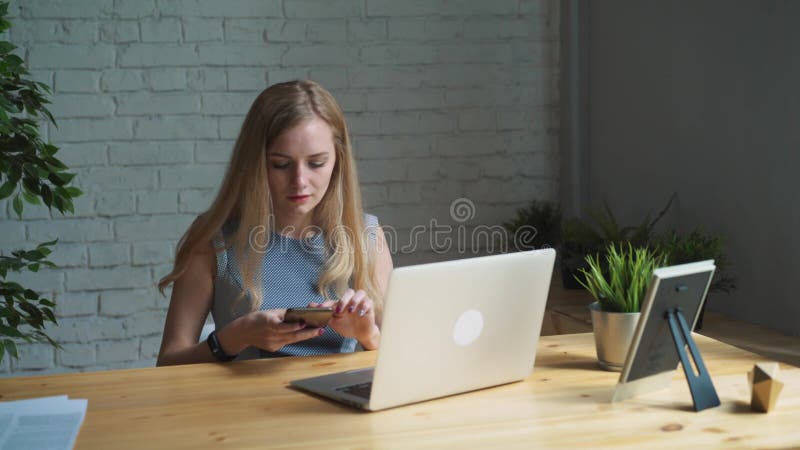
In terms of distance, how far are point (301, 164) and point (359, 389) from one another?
71 cm

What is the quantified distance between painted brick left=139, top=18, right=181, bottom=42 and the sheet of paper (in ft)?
6.46

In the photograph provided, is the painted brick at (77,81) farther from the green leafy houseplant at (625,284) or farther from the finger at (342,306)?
the green leafy houseplant at (625,284)

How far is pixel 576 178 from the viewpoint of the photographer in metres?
3.56

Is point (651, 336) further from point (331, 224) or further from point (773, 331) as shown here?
point (773, 331)

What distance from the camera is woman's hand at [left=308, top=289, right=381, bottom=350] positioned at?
1.66m

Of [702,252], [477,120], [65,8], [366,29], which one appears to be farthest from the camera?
[477,120]

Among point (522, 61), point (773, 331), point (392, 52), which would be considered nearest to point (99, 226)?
point (392, 52)

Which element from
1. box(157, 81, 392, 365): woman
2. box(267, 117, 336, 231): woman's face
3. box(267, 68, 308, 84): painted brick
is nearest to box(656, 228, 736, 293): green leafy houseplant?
box(157, 81, 392, 365): woman

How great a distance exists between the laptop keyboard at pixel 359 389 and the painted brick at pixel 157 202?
192 cm

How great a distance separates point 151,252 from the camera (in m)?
3.29

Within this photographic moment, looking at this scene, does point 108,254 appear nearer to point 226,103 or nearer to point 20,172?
point 226,103

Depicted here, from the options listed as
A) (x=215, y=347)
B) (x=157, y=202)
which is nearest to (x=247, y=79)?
(x=157, y=202)

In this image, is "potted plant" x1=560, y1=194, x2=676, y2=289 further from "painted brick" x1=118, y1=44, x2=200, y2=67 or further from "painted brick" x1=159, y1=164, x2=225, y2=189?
"painted brick" x1=118, y1=44, x2=200, y2=67

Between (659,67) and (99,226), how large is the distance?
2004 millimetres
